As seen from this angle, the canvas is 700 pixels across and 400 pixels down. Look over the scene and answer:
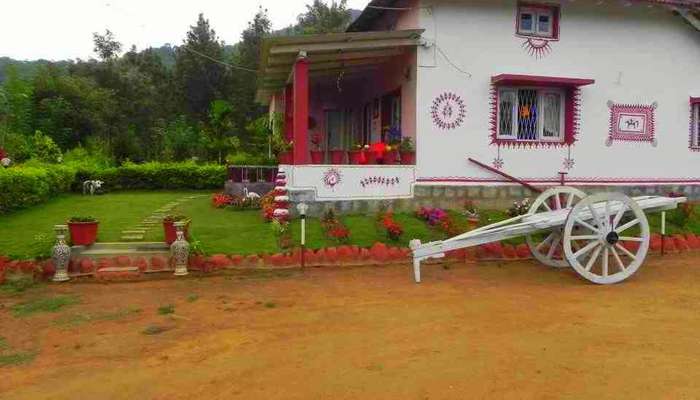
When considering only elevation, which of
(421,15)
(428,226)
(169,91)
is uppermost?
(169,91)

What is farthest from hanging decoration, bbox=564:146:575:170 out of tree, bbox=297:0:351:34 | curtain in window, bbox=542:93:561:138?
tree, bbox=297:0:351:34

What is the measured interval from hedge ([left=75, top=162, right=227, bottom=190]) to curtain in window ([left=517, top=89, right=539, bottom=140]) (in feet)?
39.2

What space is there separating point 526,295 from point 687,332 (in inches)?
77.0

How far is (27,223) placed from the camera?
11273 millimetres

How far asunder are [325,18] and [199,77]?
31.8ft

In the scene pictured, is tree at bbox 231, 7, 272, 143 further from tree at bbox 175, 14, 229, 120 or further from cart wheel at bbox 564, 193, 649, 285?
cart wheel at bbox 564, 193, 649, 285

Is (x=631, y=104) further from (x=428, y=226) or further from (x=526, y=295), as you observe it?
(x=526, y=295)

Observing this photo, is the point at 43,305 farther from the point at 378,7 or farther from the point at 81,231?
the point at 378,7

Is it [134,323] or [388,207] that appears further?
[388,207]

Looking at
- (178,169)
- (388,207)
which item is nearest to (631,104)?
(388,207)

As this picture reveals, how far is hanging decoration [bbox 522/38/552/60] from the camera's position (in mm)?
11992

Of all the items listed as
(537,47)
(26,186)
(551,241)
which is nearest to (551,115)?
(537,47)

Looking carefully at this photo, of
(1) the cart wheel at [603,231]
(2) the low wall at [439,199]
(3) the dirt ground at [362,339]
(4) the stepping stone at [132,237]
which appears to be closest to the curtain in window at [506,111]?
(2) the low wall at [439,199]

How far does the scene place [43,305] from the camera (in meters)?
6.95
